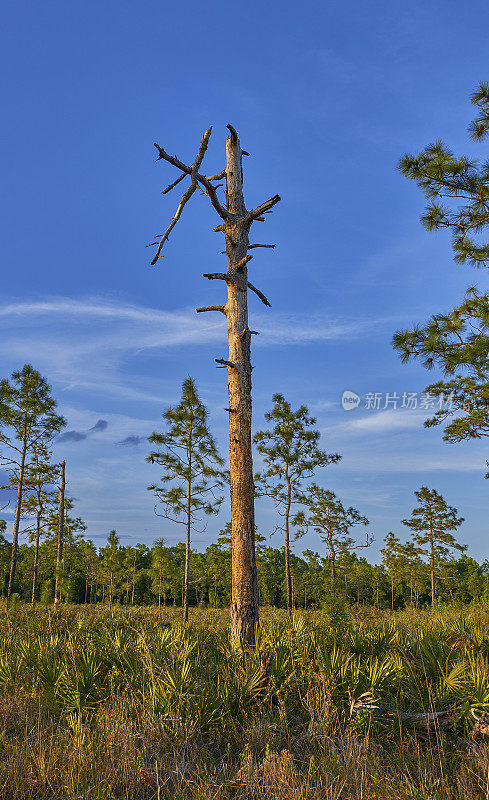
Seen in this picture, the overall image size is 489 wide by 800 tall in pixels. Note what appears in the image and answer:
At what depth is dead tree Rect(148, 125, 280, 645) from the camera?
8086 millimetres

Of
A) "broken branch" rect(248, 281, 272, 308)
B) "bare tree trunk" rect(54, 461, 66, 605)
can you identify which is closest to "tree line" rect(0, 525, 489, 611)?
"bare tree trunk" rect(54, 461, 66, 605)

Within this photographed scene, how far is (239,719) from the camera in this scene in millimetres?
5527

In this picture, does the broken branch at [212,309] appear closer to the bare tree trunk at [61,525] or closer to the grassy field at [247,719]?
the grassy field at [247,719]

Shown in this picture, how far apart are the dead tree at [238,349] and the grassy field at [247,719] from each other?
677 millimetres

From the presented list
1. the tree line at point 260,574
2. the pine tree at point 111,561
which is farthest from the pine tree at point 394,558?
the pine tree at point 111,561

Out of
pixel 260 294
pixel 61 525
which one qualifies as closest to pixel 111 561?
pixel 61 525

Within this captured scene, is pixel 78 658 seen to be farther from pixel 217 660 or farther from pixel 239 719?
pixel 239 719

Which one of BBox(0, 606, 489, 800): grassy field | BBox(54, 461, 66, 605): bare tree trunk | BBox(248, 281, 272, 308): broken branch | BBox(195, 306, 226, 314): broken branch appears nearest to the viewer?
BBox(0, 606, 489, 800): grassy field

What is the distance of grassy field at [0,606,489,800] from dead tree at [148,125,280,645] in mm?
677

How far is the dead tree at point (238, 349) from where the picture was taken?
26.5ft

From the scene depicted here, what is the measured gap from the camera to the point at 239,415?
28.7 feet

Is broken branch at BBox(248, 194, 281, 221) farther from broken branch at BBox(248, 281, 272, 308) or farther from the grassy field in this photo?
the grassy field

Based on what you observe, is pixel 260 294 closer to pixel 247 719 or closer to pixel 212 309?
pixel 212 309

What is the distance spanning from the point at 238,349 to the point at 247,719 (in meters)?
5.77
